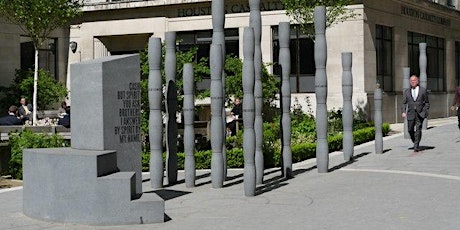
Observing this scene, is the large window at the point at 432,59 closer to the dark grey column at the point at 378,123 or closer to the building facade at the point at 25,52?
the dark grey column at the point at 378,123

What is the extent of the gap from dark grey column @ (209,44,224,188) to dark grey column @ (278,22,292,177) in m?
1.95

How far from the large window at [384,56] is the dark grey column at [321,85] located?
17.7 m

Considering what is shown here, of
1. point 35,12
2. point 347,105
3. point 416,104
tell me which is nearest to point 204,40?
point 35,12

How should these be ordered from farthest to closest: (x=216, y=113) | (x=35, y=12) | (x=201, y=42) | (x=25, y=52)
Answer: (x=201, y=42), (x=25, y=52), (x=35, y=12), (x=216, y=113)

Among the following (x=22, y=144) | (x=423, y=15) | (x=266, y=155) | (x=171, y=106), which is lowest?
(x=266, y=155)

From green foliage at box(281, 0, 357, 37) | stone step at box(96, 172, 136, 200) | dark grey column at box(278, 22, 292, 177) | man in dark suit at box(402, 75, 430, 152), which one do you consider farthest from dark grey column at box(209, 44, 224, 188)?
green foliage at box(281, 0, 357, 37)

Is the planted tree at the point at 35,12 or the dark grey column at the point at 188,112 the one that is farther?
the planted tree at the point at 35,12

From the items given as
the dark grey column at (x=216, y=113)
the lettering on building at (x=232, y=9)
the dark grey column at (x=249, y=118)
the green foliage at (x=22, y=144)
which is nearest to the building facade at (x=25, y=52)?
the lettering on building at (x=232, y=9)

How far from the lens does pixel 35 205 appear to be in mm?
→ 10734

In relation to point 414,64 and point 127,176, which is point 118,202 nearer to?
point 127,176

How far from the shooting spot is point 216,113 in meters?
13.4

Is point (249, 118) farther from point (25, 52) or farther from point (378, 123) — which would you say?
point (25, 52)

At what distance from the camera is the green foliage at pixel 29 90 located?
3228cm

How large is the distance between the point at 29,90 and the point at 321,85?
2000 centimetres
